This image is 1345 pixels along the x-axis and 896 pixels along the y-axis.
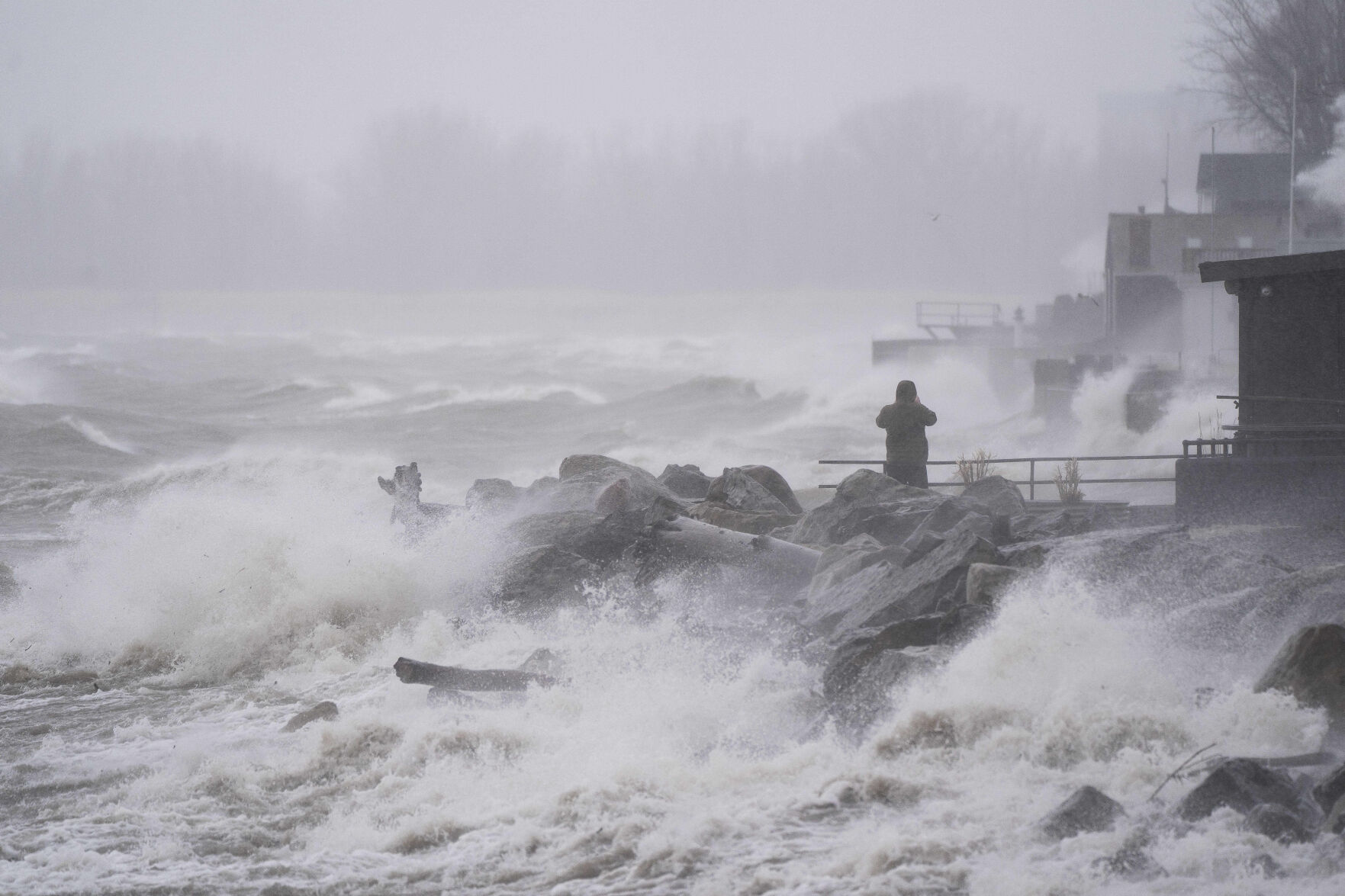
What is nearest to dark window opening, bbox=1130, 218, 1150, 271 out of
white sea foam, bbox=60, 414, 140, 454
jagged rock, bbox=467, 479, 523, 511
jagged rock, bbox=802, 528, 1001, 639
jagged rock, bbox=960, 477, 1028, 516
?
white sea foam, bbox=60, 414, 140, 454

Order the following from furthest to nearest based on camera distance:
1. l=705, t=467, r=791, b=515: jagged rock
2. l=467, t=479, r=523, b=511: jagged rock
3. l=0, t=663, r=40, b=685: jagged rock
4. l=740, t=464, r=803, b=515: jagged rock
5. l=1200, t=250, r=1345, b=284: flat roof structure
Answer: l=467, t=479, r=523, b=511: jagged rock, l=740, t=464, r=803, b=515: jagged rock, l=705, t=467, r=791, b=515: jagged rock, l=1200, t=250, r=1345, b=284: flat roof structure, l=0, t=663, r=40, b=685: jagged rock

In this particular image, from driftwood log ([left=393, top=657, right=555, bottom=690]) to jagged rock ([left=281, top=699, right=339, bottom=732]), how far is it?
0.53 meters

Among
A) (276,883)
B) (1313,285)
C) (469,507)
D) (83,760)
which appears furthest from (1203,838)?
(469,507)

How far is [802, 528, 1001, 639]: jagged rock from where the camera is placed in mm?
8672

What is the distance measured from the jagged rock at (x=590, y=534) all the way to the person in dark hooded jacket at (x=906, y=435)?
2.70 m

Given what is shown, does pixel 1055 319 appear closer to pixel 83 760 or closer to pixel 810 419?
pixel 810 419

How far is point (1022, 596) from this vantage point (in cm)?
814

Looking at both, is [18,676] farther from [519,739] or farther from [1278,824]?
[1278,824]

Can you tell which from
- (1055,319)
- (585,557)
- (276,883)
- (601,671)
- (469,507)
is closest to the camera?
(276,883)

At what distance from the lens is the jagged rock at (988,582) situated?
27.1 ft

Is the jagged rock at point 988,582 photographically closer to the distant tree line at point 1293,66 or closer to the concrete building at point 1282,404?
the concrete building at point 1282,404

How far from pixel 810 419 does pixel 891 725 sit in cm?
4390

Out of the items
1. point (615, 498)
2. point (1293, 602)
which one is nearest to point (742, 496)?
point (615, 498)

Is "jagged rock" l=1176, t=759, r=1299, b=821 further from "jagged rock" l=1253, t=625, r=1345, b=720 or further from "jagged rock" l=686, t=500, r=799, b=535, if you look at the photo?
"jagged rock" l=686, t=500, r=799, b=535
